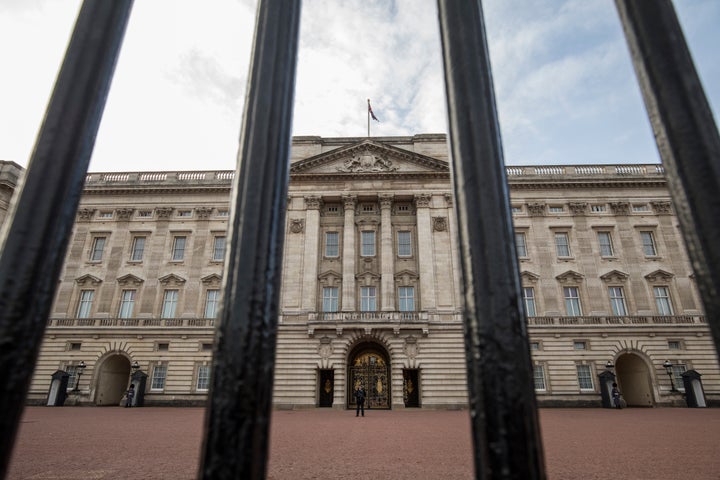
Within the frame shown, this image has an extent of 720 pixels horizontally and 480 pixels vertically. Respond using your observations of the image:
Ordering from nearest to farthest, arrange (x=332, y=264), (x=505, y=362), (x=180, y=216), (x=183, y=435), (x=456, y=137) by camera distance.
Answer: (x=505, y=362) < (x=456, y=137) < (x=183, y=435) < (x=332, y=264) < (x=180, y=216)

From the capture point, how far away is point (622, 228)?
102ft

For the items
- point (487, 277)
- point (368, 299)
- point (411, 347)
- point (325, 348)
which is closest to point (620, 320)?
point (411, 347)

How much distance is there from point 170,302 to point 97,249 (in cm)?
764

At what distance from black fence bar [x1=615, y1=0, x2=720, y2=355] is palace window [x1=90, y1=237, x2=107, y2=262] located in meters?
37.3

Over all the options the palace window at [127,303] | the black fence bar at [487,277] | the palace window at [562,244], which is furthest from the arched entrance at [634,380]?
the palace window at [127,303]

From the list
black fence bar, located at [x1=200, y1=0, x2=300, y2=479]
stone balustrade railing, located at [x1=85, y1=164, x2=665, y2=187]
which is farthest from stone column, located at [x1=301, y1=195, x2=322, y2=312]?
black fence bar, located at [x1=200, y1=0, x2=300, y2=479]

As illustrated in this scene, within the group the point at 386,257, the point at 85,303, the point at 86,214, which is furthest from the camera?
the point at 86,214

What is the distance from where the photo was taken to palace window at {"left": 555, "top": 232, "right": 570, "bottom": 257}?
3102 centimetres

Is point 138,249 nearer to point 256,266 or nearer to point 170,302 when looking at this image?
point 170,302

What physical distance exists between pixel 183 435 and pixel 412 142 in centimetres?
2787

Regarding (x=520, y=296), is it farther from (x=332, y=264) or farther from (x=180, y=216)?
(x=180, y=216)

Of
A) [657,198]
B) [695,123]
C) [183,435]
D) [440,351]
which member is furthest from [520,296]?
[657,198]

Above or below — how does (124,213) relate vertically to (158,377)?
above

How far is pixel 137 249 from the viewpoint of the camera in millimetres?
32719
